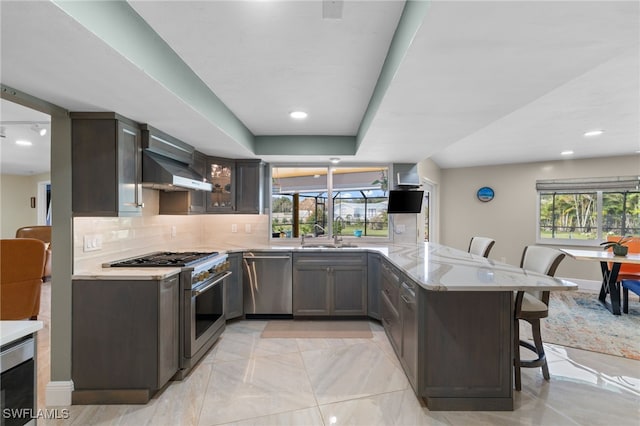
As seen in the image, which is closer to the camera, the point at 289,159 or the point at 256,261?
the point at 256,261

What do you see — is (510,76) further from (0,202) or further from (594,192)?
(0,202)

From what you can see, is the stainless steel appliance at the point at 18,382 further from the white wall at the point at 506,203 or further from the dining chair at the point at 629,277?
the white wall at the point at 506,203

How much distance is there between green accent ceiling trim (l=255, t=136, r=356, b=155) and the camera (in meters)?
3.97

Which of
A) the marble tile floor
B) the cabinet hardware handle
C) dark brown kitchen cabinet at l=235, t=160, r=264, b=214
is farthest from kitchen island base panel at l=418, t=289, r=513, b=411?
dark brown kitchen cabinet at l=235, t=160, r=264, b=214

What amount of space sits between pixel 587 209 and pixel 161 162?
7.11m

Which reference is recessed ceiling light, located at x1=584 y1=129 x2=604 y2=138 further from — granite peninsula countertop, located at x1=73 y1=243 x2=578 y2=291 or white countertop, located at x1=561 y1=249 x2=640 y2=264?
granite peninsula countertop, located at x1=73 y1=243 x2=578 y2=291

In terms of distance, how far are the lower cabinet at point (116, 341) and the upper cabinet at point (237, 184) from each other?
186 cm

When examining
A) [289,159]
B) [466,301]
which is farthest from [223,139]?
[466,301]

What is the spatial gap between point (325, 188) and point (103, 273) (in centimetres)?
308

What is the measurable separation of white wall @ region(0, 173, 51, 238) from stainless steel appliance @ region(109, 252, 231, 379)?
700cm

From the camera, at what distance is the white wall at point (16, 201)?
24.5 feet

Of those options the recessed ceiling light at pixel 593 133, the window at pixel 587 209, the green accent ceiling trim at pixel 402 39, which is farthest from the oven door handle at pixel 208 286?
the window at pixel 587 209

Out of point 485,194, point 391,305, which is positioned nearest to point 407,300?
point 391,305

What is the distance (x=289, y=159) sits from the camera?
172 inches
